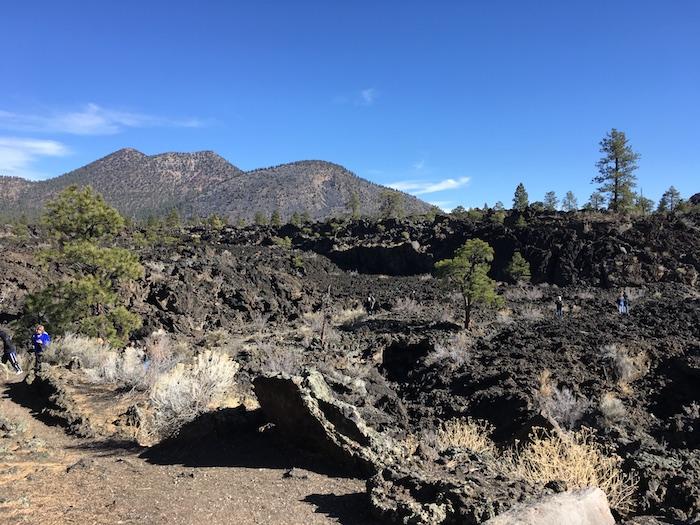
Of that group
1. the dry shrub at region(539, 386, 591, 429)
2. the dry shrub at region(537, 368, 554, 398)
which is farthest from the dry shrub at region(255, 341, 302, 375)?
the dry shrub at region(537, 368, 554, 398)

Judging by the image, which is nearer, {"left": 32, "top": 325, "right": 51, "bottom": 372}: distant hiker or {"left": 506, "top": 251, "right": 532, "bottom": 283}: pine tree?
{"left": 32, "top": 325, "right": 51, "bottom": 372}: distant hiker

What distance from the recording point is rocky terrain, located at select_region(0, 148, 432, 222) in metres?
149

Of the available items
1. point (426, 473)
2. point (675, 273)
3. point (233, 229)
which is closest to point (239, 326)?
point (426, 473)

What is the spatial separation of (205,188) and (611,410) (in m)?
182

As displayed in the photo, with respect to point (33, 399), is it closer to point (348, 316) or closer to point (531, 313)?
point (348, 316)

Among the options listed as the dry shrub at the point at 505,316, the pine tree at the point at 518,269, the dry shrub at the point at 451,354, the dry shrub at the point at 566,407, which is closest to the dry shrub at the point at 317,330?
the dry shrub at the point at 451,354

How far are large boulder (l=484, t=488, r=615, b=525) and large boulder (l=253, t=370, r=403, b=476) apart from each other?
5.47 feet

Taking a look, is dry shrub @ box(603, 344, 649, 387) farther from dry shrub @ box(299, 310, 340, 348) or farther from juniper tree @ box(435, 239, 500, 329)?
dry shrub @ box(299, 310, 340, 348)

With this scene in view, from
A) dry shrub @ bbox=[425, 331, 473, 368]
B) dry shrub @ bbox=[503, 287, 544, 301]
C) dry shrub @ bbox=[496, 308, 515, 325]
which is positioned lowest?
dry shrub @ bbox=[425, 331, 473, 368]

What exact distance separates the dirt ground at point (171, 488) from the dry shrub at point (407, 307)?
21837 millimetres

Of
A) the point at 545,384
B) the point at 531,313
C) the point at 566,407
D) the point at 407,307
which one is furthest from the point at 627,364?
the point at 407,307

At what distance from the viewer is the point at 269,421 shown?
618cm

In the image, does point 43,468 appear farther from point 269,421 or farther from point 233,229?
point 233,229

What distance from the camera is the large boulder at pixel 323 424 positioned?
16.8 feet
